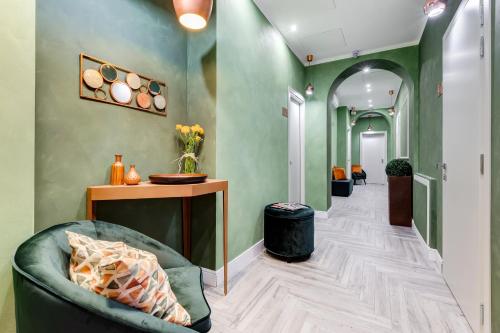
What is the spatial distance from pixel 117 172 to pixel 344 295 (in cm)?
205

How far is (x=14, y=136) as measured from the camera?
1.06m

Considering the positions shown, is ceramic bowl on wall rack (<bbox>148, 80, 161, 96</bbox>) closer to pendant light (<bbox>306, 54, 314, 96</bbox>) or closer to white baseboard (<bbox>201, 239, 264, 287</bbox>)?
white baseboard (<bbox>201, 239, 264, 287</bbox>)

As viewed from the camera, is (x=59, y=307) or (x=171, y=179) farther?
(x=171, y=179)

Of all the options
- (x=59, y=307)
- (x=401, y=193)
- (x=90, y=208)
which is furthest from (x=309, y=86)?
(x=59, y=307)

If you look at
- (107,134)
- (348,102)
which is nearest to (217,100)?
(107,134)

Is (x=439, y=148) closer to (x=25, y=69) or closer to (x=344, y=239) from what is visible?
(x=344, y=239)

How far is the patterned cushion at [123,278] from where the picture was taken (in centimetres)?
74

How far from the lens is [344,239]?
330cm

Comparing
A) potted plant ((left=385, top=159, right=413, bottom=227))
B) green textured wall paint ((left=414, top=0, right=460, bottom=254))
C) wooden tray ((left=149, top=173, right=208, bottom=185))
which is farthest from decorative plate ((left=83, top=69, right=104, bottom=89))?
potted plant ((left=385, top=159, right=413, bottom=227))

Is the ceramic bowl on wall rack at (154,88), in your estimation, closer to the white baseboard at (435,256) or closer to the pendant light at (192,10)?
the pendant light at (192,10)

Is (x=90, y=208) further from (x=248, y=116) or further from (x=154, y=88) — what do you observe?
(x=248, y=116)

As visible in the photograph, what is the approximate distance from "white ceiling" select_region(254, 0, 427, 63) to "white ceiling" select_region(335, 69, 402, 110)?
184cm

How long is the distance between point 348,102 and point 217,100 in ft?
23.7

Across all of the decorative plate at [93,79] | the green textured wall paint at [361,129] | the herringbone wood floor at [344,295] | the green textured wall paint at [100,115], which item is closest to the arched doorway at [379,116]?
the green textured wall paint at [361,129]
